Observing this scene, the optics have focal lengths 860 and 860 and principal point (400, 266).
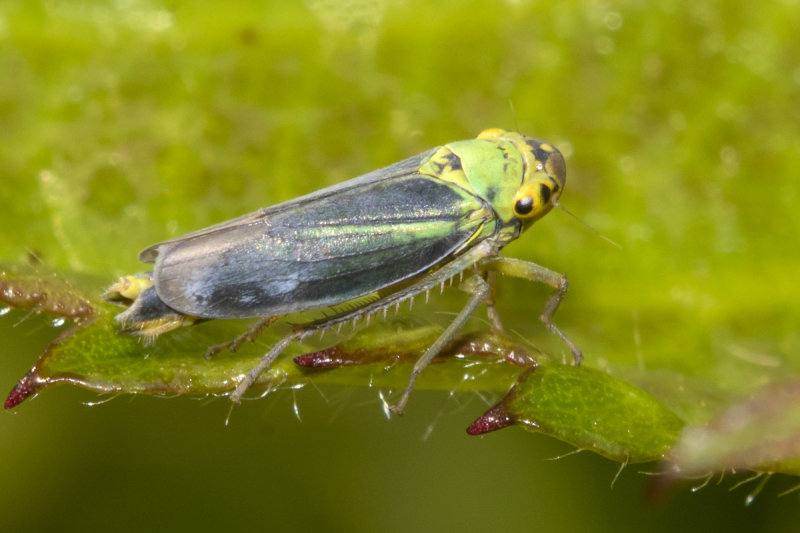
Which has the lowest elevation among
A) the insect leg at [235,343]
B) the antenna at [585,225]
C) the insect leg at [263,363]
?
the antenna at [585,225]

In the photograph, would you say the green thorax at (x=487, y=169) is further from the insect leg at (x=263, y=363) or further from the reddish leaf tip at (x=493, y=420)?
the reddish leaf tip at (x=493, y=420)

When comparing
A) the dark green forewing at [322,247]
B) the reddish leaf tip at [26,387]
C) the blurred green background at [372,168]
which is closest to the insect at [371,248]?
the dark green forewing at [322,247]

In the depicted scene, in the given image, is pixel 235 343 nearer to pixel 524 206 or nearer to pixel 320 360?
pixel 320 360

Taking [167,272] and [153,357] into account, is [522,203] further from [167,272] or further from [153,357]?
[153,357]

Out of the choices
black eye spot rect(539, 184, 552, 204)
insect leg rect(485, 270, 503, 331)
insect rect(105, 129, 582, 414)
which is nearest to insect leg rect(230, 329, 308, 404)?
insect rect(105, 129, 582, 414)

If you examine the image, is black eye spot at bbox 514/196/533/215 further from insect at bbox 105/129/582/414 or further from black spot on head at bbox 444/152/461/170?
black spot on head at bbox 444/152/461/170

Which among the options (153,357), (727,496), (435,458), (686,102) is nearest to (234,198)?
(153,357)
